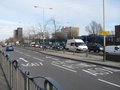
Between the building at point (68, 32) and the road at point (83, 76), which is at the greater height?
the building at point (68, 32)

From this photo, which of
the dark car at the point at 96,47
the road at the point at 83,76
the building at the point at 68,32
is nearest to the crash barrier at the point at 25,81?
the road at the point at 83,76

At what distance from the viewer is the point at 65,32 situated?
15350cm

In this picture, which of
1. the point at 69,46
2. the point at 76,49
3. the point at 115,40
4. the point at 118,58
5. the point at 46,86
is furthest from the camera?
the point at 115,40

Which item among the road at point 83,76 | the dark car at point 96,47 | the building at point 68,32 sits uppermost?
the building at point 68,32

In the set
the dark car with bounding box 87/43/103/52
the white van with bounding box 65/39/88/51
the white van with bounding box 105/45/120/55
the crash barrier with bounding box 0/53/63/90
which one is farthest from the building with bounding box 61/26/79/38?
the crash barrier with bounding box 0/53/63/90

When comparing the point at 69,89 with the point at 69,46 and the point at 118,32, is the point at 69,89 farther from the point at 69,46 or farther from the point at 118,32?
the point at 118,32

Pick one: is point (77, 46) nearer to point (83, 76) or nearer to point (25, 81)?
point (83, 76)

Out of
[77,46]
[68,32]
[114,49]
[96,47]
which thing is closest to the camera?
[114,49]

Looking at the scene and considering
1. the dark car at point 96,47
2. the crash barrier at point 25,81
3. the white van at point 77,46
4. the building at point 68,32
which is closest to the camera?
the crash barrier at point 25,81

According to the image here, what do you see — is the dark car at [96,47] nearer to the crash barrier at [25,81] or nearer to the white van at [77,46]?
the white van at [77,46]

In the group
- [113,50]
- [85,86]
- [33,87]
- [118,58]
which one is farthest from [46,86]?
[113,50]

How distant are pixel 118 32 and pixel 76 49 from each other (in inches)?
1004

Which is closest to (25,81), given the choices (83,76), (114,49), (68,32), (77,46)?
(83,76)

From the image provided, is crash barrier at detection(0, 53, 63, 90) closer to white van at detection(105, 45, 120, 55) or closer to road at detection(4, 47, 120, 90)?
road at detection(4, 47, 120, 90)
